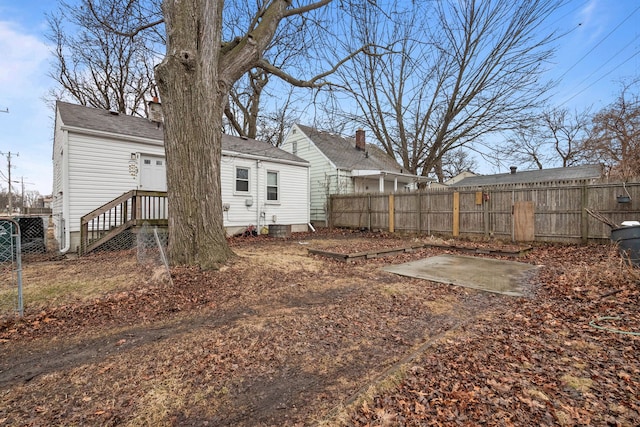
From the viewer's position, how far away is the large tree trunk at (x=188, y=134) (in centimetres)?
530

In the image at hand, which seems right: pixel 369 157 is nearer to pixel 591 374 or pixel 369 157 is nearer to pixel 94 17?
pixel 94 17

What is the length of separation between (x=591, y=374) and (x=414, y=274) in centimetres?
344

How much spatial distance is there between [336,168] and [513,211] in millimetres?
9025

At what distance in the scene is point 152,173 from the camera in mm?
9750

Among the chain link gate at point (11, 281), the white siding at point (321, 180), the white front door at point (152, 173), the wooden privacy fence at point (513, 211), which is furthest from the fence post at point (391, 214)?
the chain link gate at point (11, 281)

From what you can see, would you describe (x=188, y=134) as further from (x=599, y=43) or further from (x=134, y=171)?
(x=599, y=43)

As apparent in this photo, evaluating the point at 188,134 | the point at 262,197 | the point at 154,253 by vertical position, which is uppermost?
the point at 188,134

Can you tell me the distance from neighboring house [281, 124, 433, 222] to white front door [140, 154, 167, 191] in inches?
311

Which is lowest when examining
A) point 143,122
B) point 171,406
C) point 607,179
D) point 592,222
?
point 171,406

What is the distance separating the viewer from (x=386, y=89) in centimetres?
1661

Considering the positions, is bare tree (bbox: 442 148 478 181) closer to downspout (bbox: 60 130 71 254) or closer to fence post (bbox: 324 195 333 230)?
fence post (bbox: 324 195 333 230)

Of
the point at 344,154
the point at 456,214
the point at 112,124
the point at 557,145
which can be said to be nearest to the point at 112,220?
the point at 112,124

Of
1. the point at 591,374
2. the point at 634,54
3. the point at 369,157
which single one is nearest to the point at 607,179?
the point at 634,54

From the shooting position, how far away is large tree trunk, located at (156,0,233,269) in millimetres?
5305
